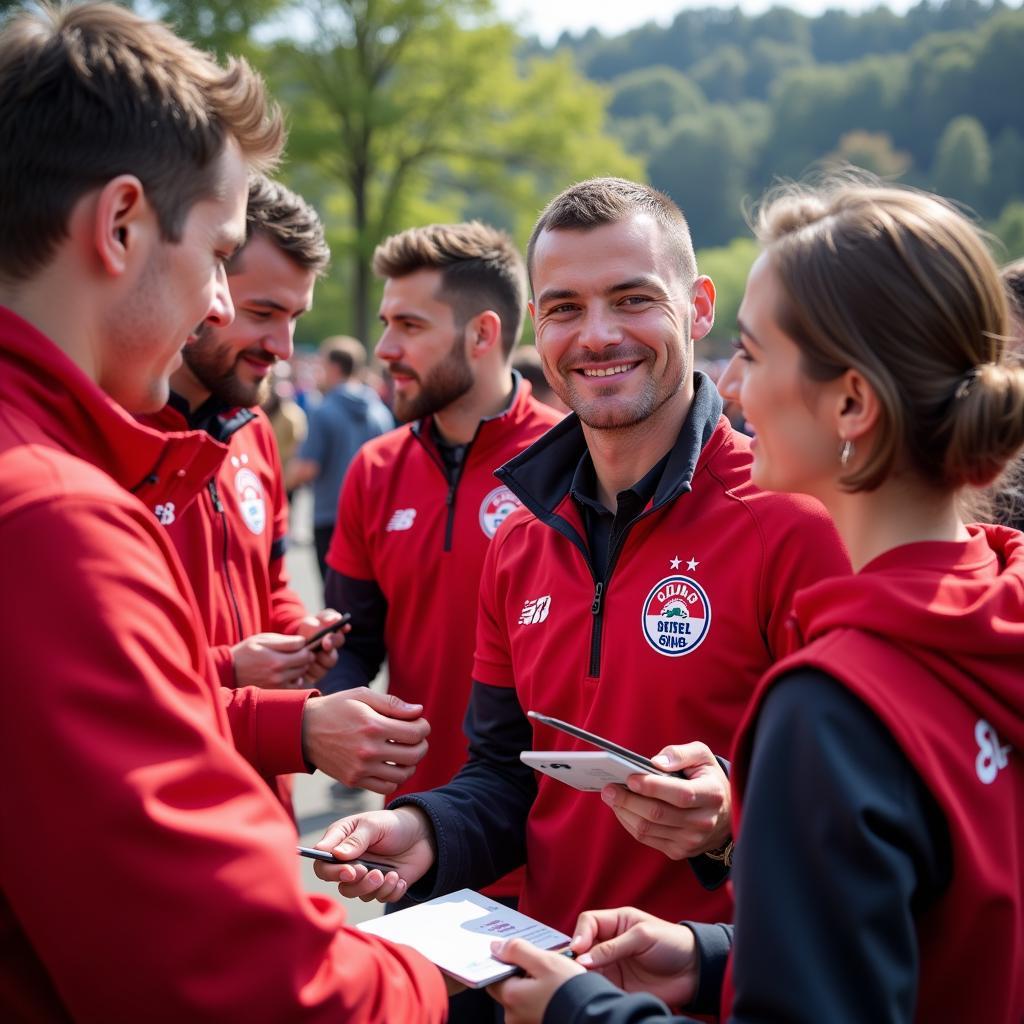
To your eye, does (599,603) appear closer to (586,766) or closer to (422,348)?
(586,766)

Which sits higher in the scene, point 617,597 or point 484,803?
point 617,597

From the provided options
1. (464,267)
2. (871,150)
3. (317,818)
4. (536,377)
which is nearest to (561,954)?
(464,267)

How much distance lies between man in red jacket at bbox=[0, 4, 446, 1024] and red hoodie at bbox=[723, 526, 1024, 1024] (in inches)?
26.6

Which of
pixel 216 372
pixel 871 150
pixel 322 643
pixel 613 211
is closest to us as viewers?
pixel 613 211

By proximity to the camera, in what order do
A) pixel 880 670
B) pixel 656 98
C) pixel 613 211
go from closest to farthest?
pixel 880 670
pixel 613 211
pixel 656 98

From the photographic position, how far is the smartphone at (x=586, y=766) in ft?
5.96

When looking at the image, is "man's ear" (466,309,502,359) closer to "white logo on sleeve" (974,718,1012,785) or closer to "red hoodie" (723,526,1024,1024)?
"red hoodie" (723,526,1024,1024)

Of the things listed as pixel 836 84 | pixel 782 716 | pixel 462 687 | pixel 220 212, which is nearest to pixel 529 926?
pixel 782 716

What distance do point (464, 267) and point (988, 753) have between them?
10.5 ft

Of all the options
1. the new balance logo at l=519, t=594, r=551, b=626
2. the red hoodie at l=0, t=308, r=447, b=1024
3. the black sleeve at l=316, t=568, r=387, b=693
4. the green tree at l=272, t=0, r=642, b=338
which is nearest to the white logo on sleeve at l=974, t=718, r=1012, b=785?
the red hoodie at l=0, t=308, r=447, b=1024

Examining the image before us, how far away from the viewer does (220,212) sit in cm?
171

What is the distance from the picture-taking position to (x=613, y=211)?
2643 mm

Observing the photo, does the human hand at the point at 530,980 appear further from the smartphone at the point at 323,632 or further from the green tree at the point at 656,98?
the green tree at the point at 656,98

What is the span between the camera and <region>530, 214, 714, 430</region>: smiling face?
261 centimetres
